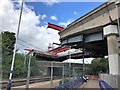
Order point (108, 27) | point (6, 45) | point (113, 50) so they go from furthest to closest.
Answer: point (6, 45) < point (108, 27) < point (113, 50)

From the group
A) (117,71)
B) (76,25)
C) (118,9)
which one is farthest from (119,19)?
(76,25)

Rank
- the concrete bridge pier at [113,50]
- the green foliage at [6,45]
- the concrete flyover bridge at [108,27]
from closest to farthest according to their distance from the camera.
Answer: the concrete flyover bridge at [108,27] < the concrete bridge pier at [113,50] < the green foliage at [6,45]

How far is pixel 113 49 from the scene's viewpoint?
23609mm

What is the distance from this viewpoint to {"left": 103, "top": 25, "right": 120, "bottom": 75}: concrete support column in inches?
915

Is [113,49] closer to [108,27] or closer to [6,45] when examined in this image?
[108,27]

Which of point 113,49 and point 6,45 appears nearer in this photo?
point 113,49

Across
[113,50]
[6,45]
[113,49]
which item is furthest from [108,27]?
[6,45]

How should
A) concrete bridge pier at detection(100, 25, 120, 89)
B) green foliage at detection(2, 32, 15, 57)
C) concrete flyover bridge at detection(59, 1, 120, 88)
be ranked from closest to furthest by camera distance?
concrete flyover bridge at detection(59, 1, 120, 88) < concrete bridge pier at detection(100, 25, 120, 89) < green foliage at detection(2, 32, 15, 57)

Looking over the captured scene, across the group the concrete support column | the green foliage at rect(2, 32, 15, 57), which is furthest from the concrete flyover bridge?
the green foliage at rect(2, 32, 15, 57)

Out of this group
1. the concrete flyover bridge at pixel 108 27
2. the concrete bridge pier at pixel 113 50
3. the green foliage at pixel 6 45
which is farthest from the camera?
the green foliage at pixel 6 45

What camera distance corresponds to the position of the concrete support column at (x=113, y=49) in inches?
915

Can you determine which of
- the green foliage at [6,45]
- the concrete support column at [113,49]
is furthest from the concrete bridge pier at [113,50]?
the green foliage at [6,45]

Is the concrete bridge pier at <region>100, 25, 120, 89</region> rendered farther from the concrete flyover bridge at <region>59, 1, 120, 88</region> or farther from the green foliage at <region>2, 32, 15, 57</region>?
the green foliage at <region>2, 32, 15, 57</region>

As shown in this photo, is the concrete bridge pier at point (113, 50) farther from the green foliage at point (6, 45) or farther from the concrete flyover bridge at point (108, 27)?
the green foliage at point (6, 45)
